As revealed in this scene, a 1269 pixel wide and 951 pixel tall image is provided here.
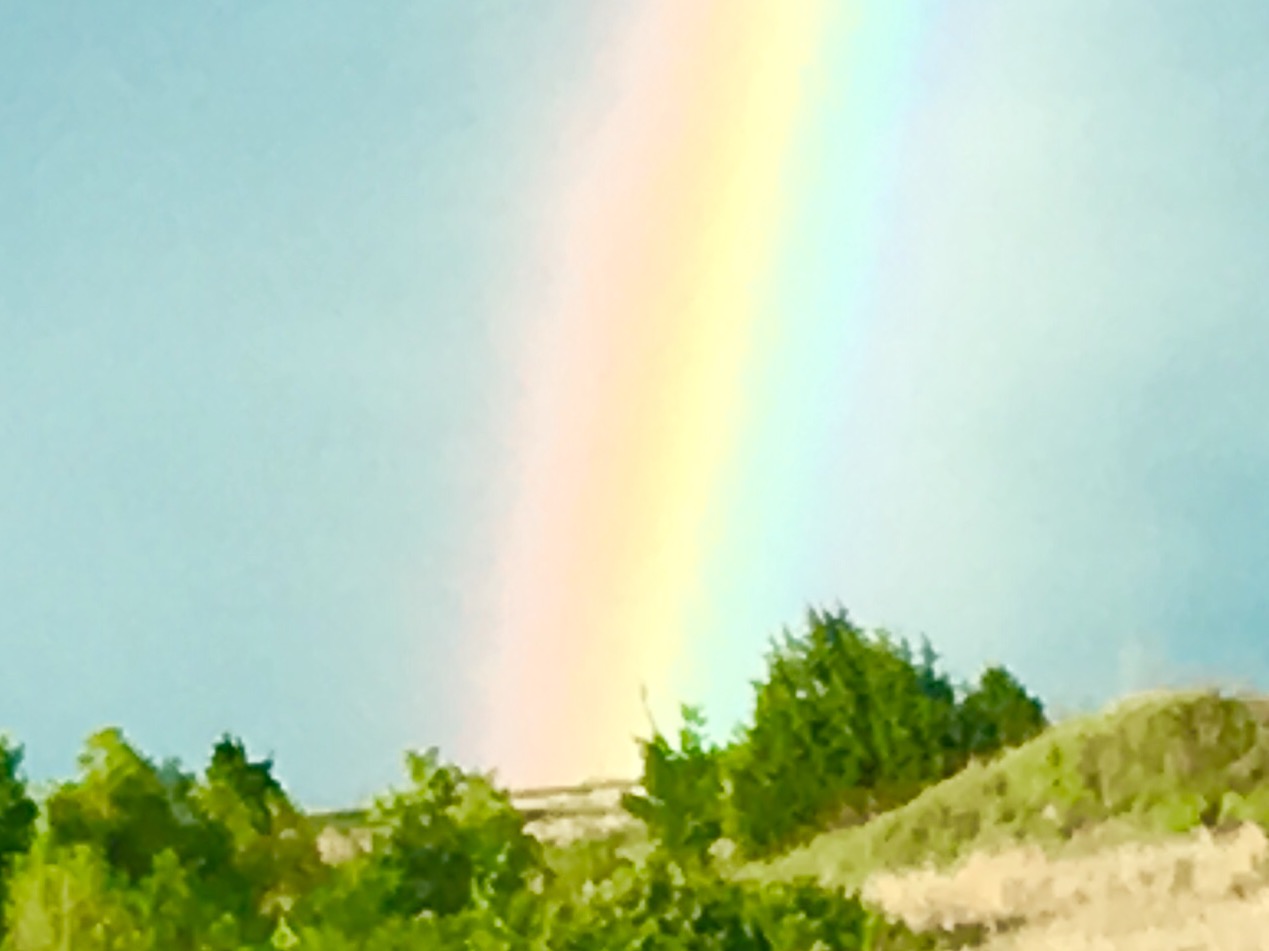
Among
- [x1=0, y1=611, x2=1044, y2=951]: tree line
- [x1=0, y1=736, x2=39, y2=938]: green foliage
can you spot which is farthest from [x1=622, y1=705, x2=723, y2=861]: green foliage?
[x1=0, y1=736, x2=39, y2=938]: green foliage

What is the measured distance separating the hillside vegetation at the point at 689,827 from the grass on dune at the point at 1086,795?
50 millimetres

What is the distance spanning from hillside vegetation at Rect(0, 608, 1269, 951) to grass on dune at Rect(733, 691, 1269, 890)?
0.05 m

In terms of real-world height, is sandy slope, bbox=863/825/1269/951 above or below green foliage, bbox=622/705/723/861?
below

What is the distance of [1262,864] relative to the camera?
16.9 meters

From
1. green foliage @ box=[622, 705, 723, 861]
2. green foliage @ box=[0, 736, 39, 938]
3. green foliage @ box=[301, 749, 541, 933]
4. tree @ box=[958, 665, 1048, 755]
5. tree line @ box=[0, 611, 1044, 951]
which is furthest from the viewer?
tree @ box=[958, 665, 1048, 755]

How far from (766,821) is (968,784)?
5.14 m

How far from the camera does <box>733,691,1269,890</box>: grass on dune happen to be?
2275 cm

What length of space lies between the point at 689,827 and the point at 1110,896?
13.4m

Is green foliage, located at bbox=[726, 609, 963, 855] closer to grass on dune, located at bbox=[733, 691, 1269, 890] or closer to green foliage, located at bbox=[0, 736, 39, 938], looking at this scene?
grass on dune, located at bbox=[733, 691, 1269, 890]

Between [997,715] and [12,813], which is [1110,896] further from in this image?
[997,715]

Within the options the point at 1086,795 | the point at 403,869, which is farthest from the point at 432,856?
the point at 1086,795

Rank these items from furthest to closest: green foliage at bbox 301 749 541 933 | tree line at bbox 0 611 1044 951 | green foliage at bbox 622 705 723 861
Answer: green foliage at bbox 622 705 723 861 < green foliage at bbox 301 749 541 933 < tree line at bbox 0 611 1044 951

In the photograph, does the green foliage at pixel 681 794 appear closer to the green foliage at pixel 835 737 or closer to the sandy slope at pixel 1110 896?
the green foliage at pixel 835 737

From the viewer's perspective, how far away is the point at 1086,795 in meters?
24.3
